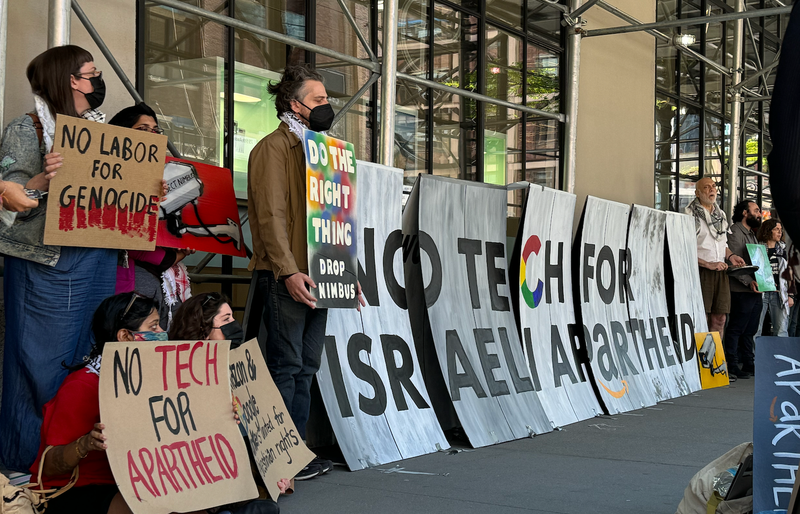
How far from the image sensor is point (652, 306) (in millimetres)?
8242

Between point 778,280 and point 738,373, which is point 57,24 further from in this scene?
point 778,280

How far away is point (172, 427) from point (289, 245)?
51.0 inches

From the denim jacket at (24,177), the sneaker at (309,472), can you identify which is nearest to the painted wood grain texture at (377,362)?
the sneaker at (309,472)

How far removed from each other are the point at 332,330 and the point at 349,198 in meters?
0.74

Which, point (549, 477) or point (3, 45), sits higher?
point (3, 45)

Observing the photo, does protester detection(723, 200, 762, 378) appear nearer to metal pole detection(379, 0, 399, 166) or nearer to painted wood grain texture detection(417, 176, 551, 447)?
painted wood grain texture detection(417, 176, 551, 447)

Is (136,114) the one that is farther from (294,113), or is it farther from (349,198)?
(349,198)

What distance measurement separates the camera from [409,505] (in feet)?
12.5

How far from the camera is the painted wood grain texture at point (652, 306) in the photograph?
25.4 ft

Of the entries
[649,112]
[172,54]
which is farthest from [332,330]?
[649,112]

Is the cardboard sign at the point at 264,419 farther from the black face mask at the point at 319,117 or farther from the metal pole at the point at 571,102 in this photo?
the metal pole at the point at 571,102

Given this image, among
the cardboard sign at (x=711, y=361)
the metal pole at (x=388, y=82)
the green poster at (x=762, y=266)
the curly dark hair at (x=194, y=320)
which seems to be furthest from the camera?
the green poster at (x=762, y=266)

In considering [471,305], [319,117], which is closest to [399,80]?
[471,305]

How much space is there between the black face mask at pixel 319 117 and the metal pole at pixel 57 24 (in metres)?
1.16
